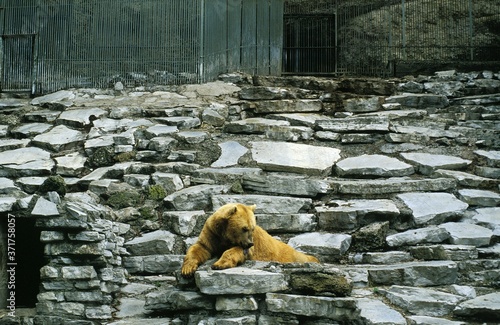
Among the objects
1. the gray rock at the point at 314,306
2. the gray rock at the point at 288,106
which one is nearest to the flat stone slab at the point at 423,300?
the gray rock at the point at 314,306

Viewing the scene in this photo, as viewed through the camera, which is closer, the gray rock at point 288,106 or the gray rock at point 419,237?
the gray rock at point 419,237

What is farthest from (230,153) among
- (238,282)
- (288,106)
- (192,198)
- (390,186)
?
(238,282)

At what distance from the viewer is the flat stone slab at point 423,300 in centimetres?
710

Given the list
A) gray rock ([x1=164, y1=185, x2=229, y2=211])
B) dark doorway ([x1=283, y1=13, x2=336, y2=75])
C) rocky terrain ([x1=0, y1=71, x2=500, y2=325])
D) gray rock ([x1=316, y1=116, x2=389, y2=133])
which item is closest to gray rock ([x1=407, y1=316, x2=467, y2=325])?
rocky terrain ([x1=0, y1=71, x2=500, y2=325])

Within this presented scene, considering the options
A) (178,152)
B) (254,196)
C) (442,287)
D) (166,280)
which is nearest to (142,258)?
(166,280)

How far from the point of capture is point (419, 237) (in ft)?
28.6

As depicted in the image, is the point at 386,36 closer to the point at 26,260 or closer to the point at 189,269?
the point at 26,260

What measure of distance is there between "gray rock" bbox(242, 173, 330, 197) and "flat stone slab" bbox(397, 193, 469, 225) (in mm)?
1178

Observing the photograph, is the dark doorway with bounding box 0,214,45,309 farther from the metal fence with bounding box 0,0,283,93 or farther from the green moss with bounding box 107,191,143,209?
the metal fence with bounding box 0,0,283,93

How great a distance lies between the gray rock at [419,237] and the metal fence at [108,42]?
612 cm

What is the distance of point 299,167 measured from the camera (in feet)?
34.4

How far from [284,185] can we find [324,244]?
1454mm

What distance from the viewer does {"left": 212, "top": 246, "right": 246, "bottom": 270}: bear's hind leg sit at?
7059 millimetres

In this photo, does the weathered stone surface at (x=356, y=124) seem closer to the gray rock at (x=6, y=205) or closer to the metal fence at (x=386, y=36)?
the metal fence at (x=386, y=36)
